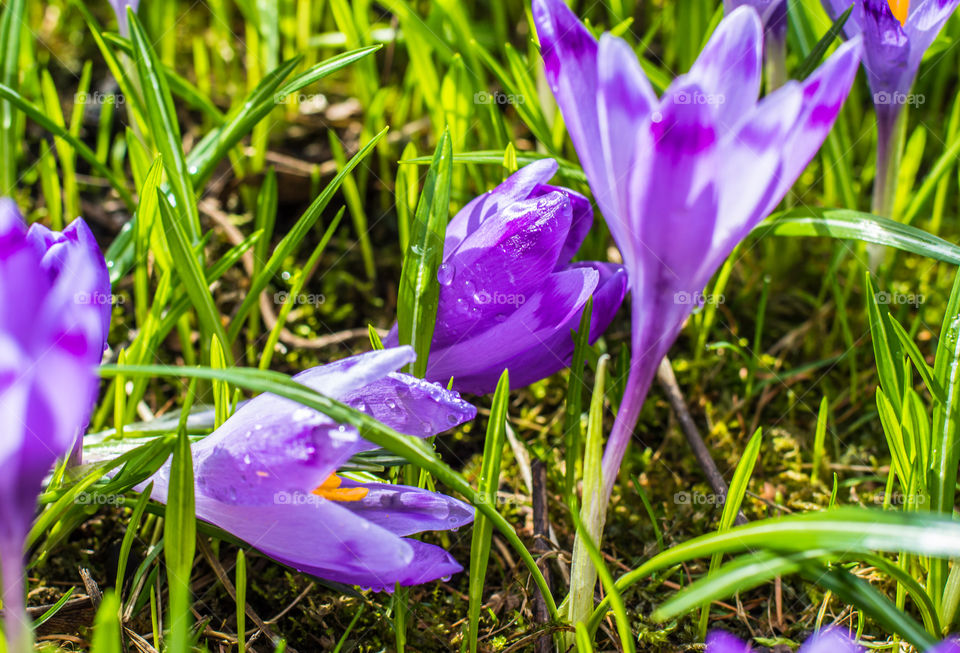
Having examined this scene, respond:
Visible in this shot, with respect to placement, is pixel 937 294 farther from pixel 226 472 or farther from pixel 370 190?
pixel 226 472

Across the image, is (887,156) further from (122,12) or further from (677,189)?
(122,12)

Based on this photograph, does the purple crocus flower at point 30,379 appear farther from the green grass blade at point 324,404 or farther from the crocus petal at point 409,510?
the crocus petal at point 409,510

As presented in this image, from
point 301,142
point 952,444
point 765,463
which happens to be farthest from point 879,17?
point 301,142

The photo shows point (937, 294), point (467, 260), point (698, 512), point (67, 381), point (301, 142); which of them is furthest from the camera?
point (301, 142)

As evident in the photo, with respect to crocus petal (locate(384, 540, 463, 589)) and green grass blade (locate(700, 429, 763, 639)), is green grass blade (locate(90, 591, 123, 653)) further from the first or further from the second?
green grass blade (locate(700, 429, 763, 639))

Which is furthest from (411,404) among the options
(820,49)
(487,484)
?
(820,49)

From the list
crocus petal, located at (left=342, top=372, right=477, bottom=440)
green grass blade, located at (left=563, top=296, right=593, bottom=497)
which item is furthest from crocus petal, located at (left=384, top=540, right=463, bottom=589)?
green grass blade, located at (left=563, top=296, right=593, bottom=497)
